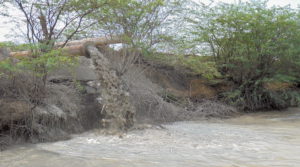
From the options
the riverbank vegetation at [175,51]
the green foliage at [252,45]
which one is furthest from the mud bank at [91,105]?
the green foliage at [252,45]

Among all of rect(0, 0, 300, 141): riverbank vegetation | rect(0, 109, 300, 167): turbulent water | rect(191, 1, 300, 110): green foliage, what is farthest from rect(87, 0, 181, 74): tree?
rect(191, 1, 300, 110): green foliage

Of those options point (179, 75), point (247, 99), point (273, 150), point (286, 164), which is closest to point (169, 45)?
point (179, 75)

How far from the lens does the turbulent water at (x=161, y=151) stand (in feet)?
15.0

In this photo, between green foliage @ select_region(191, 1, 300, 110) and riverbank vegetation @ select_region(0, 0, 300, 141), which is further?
green foliage @ select_region(191, 1, 300, 110)

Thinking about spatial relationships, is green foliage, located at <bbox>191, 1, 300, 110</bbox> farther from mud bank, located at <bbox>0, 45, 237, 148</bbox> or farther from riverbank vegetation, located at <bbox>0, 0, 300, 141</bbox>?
mud bank, located at <bbox>0, 45, 237, 148</bbox>

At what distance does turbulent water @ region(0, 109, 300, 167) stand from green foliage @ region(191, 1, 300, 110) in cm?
600

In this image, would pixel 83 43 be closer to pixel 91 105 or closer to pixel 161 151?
pixel 91 105

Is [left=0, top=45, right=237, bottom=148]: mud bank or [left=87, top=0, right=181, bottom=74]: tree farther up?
[left=87, top=0, right=181, bottom=74]: tree

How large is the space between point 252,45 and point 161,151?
8943 mm

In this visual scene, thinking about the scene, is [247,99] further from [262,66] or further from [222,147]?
[222,147]

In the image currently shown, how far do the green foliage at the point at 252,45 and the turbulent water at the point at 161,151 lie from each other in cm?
600

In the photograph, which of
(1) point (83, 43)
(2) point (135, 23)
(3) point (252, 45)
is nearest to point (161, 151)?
(2) point (135, 23)

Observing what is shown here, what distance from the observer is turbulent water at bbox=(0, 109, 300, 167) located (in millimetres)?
4586

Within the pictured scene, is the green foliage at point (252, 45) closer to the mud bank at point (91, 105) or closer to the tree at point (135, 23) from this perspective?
the mud bank at point (91, 105)
